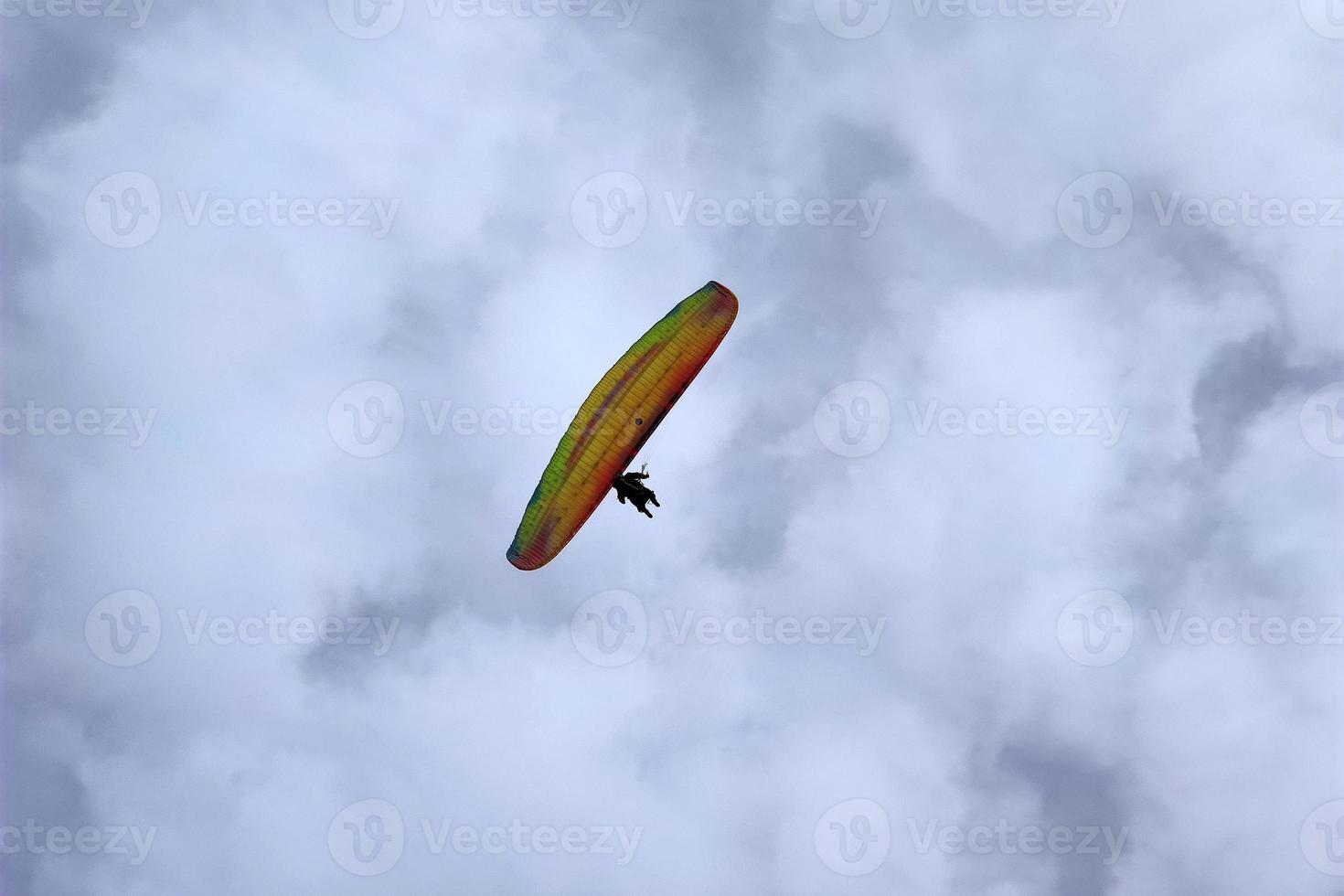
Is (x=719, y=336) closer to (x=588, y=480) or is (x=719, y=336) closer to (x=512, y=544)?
(x=588, y=480)

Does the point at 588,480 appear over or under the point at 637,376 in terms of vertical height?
under

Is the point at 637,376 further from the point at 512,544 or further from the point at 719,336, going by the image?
the point at 512,544

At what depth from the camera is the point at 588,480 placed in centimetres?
7588

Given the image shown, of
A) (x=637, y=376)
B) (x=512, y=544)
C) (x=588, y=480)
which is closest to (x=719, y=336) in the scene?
(x=637, y=376)

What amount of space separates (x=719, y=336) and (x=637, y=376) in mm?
8322

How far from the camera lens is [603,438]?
250 ft

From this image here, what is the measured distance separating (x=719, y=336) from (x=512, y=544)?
24497 mm

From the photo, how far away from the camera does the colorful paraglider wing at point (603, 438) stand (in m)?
75.8

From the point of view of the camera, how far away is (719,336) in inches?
3169

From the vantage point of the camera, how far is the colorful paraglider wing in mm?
75750

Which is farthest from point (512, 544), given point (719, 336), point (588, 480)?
point (719, 336)

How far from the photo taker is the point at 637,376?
7756 centimetres

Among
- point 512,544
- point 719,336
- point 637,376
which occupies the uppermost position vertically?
point 719,336

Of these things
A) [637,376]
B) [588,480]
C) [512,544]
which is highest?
[637,376]
